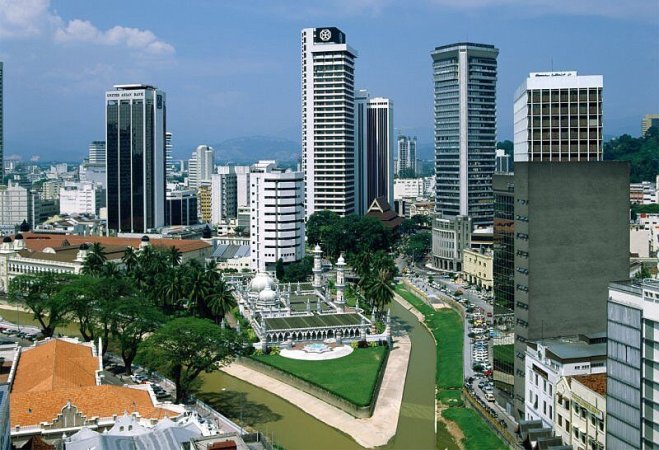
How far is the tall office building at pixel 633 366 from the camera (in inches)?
1213

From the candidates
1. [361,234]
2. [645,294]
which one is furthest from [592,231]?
[361,234]

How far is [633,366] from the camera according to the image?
31.7m

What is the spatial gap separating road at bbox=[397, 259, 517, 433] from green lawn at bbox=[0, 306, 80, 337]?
37557mm

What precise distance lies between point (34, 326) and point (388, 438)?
46.1 metres

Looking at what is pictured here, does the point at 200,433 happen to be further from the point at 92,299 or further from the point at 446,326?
the point at 446,326

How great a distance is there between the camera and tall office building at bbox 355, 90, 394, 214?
163750 mm

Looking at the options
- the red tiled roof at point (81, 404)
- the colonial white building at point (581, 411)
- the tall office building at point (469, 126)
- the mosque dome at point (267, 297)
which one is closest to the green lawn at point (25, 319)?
the mosque dome at point (267, 297)

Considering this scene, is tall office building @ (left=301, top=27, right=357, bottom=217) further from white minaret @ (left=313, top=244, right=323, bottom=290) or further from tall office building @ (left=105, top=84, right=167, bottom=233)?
white minaret @ (left=313, top=244, right=323, bottom=290)

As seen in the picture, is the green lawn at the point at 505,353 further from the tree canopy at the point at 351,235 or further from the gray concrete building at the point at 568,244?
the tree canopy at the point at 351,235

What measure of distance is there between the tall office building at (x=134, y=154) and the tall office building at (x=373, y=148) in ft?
145

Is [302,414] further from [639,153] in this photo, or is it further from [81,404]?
[639,153]

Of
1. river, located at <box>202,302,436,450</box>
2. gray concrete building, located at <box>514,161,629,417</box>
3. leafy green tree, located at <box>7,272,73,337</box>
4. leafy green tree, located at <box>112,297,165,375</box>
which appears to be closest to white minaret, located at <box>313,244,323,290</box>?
river, located at <box>202,302,436,450</box>

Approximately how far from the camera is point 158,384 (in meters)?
53.3

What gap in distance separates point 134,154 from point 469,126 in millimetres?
56606
